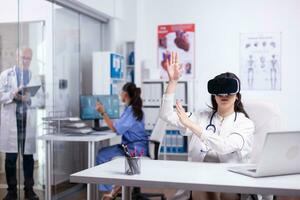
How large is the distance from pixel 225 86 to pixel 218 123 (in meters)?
0.29

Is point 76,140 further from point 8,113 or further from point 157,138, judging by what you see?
point 157,138

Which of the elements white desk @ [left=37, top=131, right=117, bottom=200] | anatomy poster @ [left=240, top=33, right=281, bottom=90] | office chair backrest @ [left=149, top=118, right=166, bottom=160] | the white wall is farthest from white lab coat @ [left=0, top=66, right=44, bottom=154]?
anatomy poster @ [left=240, top=33, right=281, bottom=90]

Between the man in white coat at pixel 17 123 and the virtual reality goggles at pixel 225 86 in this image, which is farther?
the man in white coat at pixel 17 123

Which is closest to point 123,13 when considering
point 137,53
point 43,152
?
point 137,53

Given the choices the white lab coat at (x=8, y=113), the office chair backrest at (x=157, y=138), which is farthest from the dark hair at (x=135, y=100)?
the white lab coat at (x=8, y=113)

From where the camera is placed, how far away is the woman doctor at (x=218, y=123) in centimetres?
218

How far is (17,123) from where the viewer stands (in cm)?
358

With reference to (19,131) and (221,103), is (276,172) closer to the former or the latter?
(221,103)

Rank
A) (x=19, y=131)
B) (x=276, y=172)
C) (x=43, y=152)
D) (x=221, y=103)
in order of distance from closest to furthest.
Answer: (x=276, y=172) → (x=221, y=103) → (x=19, y=131) → (x=43, y=152)

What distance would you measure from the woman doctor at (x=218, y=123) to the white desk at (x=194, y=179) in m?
0.19

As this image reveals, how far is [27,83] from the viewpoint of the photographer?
3.72 meters

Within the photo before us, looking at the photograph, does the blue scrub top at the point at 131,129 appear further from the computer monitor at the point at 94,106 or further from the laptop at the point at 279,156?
the laptop at the point at 279,156

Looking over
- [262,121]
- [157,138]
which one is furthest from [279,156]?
[157,138]

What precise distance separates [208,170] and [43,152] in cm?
248
